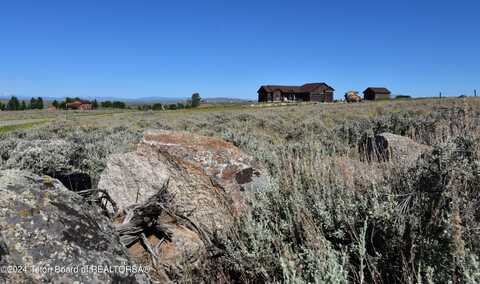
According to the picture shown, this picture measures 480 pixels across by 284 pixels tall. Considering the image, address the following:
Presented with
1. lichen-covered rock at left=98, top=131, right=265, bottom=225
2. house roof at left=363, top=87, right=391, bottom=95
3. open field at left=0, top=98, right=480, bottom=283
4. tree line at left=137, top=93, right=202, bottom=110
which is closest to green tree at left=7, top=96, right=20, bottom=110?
tree line at left=137, top=93, right=202, bottom=110

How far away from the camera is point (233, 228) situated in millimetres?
3215

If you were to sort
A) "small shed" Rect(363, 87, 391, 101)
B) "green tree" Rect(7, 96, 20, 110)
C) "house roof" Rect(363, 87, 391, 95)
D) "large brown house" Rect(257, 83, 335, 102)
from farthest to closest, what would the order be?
"green tree" Rect(7, 96, 20, 110) < "house roof" Rect(363, 87, 391, 95) < "small shed" Rect(363, 87, 391, 101) < "large brown house" Rect(257, 83, 335, 102)

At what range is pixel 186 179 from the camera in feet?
13.9

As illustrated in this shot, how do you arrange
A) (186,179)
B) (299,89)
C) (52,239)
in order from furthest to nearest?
(299,89) < (186,179) < (52,239)

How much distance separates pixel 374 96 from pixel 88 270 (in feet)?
344

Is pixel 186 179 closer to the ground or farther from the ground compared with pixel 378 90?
closer to the ground

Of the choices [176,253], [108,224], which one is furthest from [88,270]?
[176,253]

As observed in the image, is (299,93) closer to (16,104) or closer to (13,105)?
(16,104)

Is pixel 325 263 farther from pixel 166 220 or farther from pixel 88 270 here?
pixel 166 220

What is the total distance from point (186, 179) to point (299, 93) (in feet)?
313

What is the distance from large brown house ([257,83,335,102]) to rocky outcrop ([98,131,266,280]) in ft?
296

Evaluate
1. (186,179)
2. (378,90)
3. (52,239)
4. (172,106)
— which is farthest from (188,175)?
(378,90)

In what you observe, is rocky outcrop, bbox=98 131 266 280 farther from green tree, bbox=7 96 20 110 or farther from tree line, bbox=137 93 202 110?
green tree, bbox=7 96 20 110

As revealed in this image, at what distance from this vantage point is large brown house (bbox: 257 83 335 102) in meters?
94.3
